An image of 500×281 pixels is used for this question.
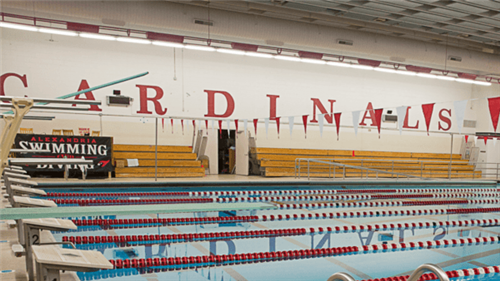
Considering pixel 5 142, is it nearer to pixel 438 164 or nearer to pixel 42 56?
pixel 42 56

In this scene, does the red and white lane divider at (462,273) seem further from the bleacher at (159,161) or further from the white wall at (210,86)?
the bleacher at (159,161)

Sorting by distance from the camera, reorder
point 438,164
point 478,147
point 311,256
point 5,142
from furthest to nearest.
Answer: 1. point 478,147
2. point 438,164
3. point 311,256
4. point 5,142

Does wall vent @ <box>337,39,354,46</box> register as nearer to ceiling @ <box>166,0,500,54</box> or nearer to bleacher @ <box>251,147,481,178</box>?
ceiling @ <box>166,0,500,54</box>

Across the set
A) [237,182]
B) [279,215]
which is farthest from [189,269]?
[237,182]

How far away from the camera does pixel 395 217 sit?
264 inches

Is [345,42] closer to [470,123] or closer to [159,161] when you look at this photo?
[159,161]

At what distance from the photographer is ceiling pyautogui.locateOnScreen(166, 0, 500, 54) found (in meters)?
9.79

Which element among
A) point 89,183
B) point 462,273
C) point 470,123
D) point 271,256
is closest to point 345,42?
point 89,183

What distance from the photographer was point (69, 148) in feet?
33.1

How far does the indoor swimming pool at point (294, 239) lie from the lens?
12.2ft

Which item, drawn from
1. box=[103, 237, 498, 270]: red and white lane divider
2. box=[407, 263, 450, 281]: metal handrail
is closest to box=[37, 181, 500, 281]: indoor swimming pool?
box=[103, 237, 498, 270]: red and white lane divider

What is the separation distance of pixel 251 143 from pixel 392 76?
7.05 metres

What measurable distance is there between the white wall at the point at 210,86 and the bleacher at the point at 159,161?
2.13ft

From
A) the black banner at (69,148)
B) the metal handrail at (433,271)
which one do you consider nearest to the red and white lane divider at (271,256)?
the metal handrail at (433,271)
